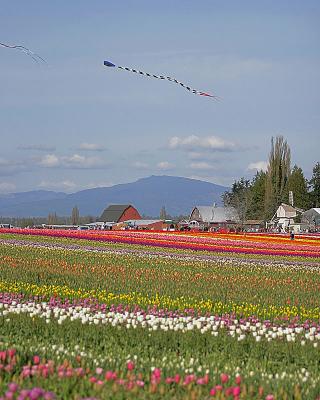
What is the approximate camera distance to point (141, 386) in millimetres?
7504

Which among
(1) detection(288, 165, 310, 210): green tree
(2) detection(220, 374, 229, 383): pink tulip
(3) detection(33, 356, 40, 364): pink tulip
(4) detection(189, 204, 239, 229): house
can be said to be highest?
(1) detection(288, 165, 310, 210): green tree

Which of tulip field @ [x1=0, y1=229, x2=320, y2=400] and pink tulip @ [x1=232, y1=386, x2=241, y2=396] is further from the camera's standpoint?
tulip field @ [x1=0, y1=229, x2=320, y2=400]

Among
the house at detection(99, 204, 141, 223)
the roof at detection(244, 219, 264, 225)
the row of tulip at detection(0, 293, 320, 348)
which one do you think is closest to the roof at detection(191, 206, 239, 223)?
the roof at detection(244, 219, 264, 225)

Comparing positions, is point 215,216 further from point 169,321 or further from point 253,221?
point 169,321

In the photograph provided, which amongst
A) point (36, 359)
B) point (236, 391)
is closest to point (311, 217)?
point (36, 359)

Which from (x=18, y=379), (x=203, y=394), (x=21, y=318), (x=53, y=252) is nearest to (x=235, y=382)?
(x=203, y=394)

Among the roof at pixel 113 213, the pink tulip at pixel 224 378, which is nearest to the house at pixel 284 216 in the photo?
the roof at pixel 113 213

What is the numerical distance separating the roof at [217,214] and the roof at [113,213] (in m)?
14.8

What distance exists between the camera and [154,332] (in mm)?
11555

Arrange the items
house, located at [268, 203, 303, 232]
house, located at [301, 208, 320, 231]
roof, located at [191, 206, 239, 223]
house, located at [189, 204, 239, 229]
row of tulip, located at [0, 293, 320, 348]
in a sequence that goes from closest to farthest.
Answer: row of tulip, located at [0, 293, 320, 348]
house, located at [301, 208, 320, 231]
house, located at [268, 203, 303, 232]
house, located at [189, 204, 239, 229]
roof, located at [191, 206, 239, 223]

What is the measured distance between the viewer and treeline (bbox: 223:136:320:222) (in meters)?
110

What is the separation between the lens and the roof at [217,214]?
12156 cm

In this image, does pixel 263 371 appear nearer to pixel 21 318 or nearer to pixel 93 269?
pixel 21 318

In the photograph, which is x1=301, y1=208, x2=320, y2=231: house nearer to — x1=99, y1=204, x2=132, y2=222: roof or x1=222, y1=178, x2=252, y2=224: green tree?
x1=222, y1=178, x2=252, y2=224: green tree
